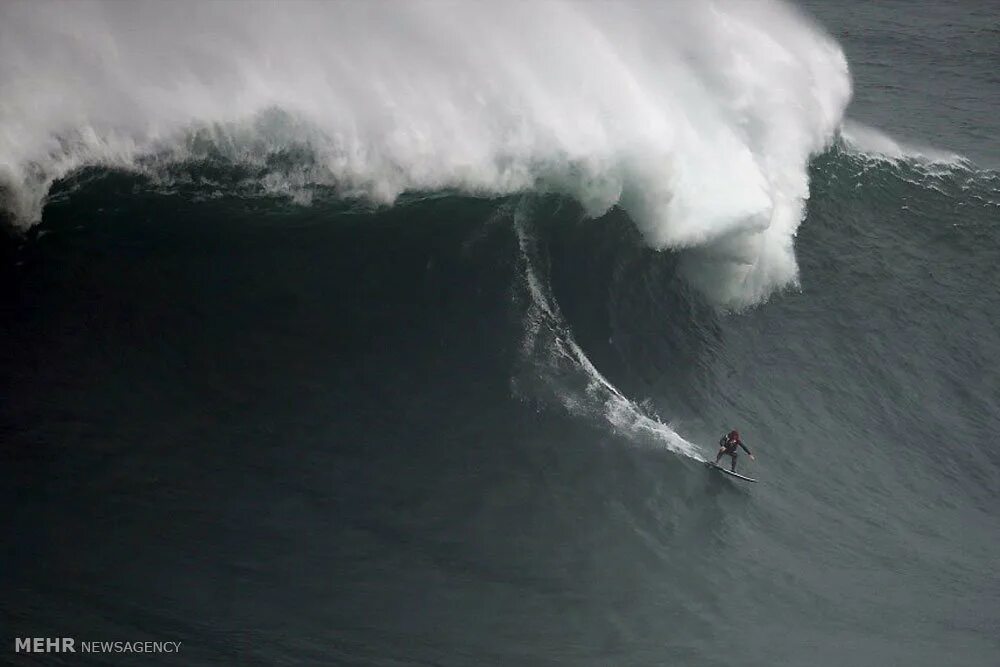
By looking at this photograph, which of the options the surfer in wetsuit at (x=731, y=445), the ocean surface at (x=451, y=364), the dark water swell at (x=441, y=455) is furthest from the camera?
the surfer in wetsuit at (x=731, y=445)

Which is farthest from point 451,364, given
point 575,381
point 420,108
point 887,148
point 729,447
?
point 887,148

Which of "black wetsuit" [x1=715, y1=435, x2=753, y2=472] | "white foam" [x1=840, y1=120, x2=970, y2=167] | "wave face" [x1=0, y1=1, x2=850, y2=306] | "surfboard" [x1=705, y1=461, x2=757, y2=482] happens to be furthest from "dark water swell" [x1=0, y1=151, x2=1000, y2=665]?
"white foam" [x1=840, y1=120, x2=970, y2=167]

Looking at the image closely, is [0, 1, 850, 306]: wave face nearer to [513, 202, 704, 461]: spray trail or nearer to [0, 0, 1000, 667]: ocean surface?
[0, 0, 1000, 667]: ocean surface

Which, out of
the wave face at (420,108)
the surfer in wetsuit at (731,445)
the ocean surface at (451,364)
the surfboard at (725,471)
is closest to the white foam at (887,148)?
the ocean surface at (451,364)

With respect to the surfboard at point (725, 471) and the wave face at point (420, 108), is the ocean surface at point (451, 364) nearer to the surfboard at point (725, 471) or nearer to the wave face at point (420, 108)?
the wave face at point (420, 108)

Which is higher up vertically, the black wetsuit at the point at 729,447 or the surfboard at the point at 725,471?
the black wetsuit at the point at 729,447

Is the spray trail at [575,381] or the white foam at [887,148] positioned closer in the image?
the spray trail at [575,381]

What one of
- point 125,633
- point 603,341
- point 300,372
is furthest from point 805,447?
point 125,633
